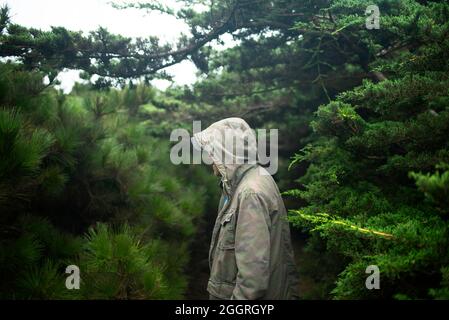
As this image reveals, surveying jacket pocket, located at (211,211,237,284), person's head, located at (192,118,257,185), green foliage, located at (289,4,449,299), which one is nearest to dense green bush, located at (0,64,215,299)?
jacket pocket, located at (211,211,237,284)

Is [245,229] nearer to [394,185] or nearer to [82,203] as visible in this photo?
[394,185]

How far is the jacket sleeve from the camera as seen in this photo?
6.72ft

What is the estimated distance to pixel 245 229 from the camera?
2.12 meters

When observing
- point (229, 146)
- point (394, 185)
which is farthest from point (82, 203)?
point (394, 185)

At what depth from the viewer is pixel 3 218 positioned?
2801 millimetres

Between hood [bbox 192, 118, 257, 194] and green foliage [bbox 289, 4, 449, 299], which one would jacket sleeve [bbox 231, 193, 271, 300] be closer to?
green foliage [bbox 289, 4, 449, 299]

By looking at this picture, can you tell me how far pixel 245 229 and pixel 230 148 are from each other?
2.36 feet

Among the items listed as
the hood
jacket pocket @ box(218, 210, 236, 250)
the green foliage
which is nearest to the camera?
the green foliage

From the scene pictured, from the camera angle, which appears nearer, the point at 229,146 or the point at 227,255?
the point at 227,255

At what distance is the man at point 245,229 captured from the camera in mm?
2074

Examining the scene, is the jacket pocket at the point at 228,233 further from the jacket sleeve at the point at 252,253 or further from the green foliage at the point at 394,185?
the green foliage at the point at 394,185

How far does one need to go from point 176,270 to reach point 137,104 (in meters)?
3.88

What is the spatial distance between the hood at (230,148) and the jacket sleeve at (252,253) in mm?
402

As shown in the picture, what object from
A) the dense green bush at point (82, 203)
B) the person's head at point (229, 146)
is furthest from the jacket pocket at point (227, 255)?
the dense green bush at point (82, 203)
